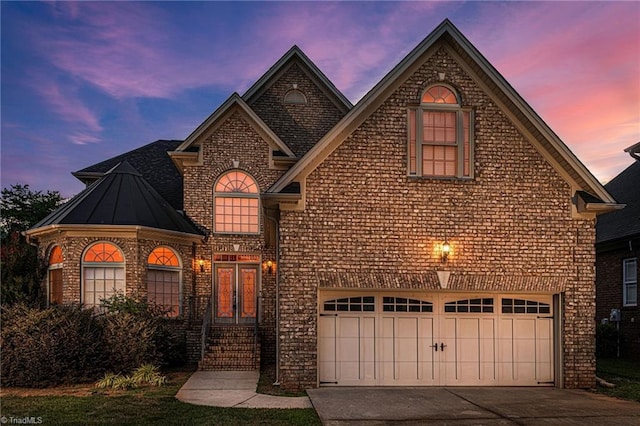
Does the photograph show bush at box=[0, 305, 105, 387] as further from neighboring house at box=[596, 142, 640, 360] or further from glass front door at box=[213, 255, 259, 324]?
neighboring house at box=[596, 142, 640, 360]

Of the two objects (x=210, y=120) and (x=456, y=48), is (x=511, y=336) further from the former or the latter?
(x=210, y=120)

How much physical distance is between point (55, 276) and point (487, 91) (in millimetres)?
13063

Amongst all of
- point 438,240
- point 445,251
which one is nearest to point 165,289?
point 438,240

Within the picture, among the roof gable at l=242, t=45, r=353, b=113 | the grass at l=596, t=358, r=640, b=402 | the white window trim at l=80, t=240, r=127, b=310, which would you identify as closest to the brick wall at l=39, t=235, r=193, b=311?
the white window trim at l=80, t=240, r=127, b=310

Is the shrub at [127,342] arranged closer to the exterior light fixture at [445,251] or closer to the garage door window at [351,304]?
the garage door window at [351,304]

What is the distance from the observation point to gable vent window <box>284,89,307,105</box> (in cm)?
2128

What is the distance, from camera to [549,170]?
1324 cm

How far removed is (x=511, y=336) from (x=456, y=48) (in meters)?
6.57

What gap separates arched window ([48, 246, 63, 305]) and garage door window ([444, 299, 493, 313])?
11.1 meters

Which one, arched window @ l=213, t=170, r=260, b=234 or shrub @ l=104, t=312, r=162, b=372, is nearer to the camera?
shrub @ l=104, t=312, r=162, b=372

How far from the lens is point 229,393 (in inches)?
472

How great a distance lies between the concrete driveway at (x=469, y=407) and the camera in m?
9.63

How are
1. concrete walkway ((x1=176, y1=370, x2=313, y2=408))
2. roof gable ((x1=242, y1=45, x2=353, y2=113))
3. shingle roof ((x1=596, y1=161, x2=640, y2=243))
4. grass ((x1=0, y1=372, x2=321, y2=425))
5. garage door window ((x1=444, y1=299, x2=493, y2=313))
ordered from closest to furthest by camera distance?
1. grass ((x1=0, y1=372, x2=321, y2=425))
2. concrete walkway ((x1=176, y1=370, x2=313, y2=408))
3. garage door window ((x1=444, y1=299, x2=493, y2=313))
4. shingle roof ((x1=596, y1=161, x2=640, y2=243))
5. roof gable ((x1=242, y1=45, x2=353, y2=113))

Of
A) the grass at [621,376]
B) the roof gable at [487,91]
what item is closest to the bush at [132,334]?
the roof gable at [487,91]
